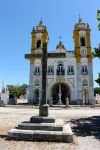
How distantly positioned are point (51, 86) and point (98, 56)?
27015 mm

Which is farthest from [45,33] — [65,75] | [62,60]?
[65,75]

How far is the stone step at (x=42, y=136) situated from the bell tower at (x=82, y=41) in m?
33.0

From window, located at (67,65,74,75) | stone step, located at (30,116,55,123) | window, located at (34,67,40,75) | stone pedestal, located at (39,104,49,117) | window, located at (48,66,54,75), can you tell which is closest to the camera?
stone step, located at (30,116,55,123)

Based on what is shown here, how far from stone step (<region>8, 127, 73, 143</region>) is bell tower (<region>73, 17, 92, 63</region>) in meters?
33.0

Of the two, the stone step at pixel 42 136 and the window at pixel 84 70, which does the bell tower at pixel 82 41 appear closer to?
the window at pixel 84 70

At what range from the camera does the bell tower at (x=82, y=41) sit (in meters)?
40.8

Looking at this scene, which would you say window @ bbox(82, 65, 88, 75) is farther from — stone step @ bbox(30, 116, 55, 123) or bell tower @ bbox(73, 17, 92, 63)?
stone step @ bbox(30, 116, 55, 123)

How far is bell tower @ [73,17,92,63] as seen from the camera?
40750 millimetres

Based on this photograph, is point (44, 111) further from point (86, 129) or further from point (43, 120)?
point (86, 129)

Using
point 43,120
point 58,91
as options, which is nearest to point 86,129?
point 43,120

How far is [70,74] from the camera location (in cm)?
4047

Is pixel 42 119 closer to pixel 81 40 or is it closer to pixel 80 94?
pixel 80 94

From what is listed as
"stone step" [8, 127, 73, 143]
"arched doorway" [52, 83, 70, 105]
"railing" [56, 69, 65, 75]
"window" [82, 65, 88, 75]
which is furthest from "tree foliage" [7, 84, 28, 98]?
"stone step" [8, 127, 73, 143]

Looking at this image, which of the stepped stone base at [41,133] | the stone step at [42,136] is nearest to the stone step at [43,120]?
the stepped stone base at [41,133]
